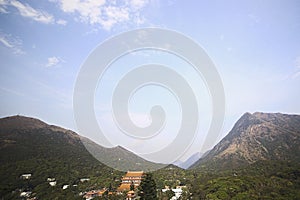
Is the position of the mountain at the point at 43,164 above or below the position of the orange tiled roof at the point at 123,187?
above

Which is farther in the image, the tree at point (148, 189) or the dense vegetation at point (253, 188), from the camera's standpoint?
the dense vegetation at point (253, 188)

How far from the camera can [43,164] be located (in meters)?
43.9

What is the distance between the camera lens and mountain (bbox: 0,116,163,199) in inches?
1384

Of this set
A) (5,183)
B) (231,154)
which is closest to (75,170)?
(5,183)

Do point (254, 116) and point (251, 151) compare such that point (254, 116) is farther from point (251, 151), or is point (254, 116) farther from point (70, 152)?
point (70, 152)

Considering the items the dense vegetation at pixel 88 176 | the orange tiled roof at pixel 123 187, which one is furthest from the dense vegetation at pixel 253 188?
the orange tiled roof at pixel 123 187

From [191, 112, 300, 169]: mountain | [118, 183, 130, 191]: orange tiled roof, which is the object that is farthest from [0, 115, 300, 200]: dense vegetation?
[191, 112, 300, 169]: mountain

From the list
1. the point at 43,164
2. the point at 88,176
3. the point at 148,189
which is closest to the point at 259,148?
the point at 88,176

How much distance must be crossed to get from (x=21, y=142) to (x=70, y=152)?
12.0 metres

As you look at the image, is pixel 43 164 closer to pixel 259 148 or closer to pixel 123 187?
pixel 123 187

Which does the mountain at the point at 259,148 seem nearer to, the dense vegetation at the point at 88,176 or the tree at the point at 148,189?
the dense vegetation at the point at 88,176

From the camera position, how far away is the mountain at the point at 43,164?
3517 centimetres

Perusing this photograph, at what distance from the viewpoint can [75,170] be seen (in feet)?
141

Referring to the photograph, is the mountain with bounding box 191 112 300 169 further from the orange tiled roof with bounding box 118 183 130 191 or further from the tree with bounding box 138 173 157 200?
the tree with bounding box 138 173 157 200
